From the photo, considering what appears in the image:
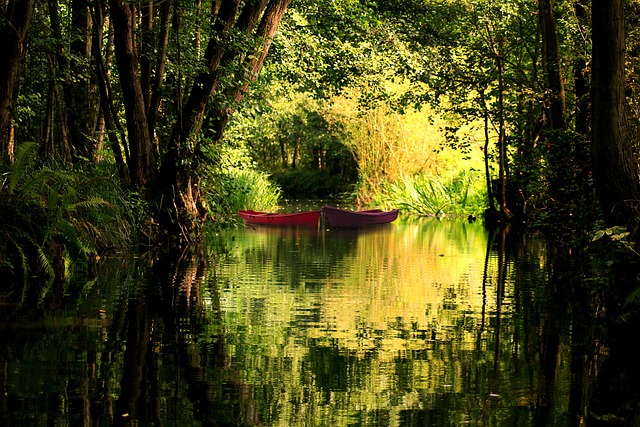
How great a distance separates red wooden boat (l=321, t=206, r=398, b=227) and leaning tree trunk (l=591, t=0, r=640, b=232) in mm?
17339

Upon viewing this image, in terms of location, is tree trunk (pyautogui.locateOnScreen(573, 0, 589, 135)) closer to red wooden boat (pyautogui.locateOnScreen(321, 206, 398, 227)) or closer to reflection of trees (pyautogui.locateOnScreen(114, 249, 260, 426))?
reflection of trees (pyautogui.locateOnScreen(114, 249, 260, 426))

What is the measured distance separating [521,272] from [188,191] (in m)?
5.87

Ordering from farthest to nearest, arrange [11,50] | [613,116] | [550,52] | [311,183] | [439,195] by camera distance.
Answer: [311,183] < [439,195] < [550,52] < [11,50] < [613,116]

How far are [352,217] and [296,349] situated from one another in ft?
64.2

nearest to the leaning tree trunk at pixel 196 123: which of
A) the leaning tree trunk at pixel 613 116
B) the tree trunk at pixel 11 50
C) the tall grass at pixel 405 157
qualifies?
the tree trunk at pixel 11 50

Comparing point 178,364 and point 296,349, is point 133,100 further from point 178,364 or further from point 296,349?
point 178,364

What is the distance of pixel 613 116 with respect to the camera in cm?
802

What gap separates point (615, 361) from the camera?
259 inches

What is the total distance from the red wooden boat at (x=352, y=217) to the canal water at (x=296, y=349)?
1296 centimetres

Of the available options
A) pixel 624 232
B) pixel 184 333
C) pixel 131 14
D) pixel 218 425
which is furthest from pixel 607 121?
pixel 131 14

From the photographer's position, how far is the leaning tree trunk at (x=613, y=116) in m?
7.97

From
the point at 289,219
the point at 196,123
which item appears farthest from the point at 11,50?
the point at 289,219

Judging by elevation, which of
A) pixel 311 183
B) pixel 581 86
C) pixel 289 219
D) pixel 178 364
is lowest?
pixel 178 364

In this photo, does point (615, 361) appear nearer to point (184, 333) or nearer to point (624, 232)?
point (624, 232)
